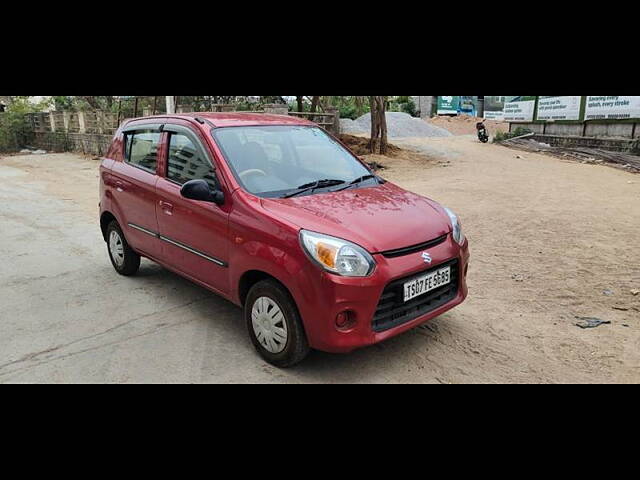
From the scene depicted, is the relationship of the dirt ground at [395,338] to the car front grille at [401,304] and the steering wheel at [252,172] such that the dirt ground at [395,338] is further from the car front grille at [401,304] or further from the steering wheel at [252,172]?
the steering wheel at [252,172]

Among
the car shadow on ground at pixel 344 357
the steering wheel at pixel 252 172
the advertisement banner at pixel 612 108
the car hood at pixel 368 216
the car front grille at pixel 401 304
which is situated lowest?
the car shadow on ground at pixel 344 357

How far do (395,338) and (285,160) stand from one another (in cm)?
176

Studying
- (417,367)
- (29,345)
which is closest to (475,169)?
(417,367)

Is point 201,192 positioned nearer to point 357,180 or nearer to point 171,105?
point 357,180

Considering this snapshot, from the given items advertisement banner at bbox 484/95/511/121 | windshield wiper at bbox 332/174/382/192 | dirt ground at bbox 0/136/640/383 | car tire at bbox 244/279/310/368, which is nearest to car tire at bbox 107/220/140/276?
dirt ground at bbox 0/136/640/383

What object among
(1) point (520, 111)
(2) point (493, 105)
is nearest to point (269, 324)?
(1) point (520, 111)

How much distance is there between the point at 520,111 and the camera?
21.4 meters

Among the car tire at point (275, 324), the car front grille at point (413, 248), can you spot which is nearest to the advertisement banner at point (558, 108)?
the car front grille at point (413, 248)

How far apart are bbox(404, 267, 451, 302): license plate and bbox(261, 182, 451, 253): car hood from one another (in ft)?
0.84

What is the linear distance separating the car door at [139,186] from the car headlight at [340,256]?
210cm

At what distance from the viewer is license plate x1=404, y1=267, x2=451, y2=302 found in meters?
3.41

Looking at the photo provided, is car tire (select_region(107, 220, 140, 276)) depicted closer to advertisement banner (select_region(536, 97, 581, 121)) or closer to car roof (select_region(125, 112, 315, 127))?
car roof (select_region(125, 112, 315, 127))

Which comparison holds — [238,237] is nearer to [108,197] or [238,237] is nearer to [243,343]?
[243,343]

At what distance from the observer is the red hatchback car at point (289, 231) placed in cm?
323
